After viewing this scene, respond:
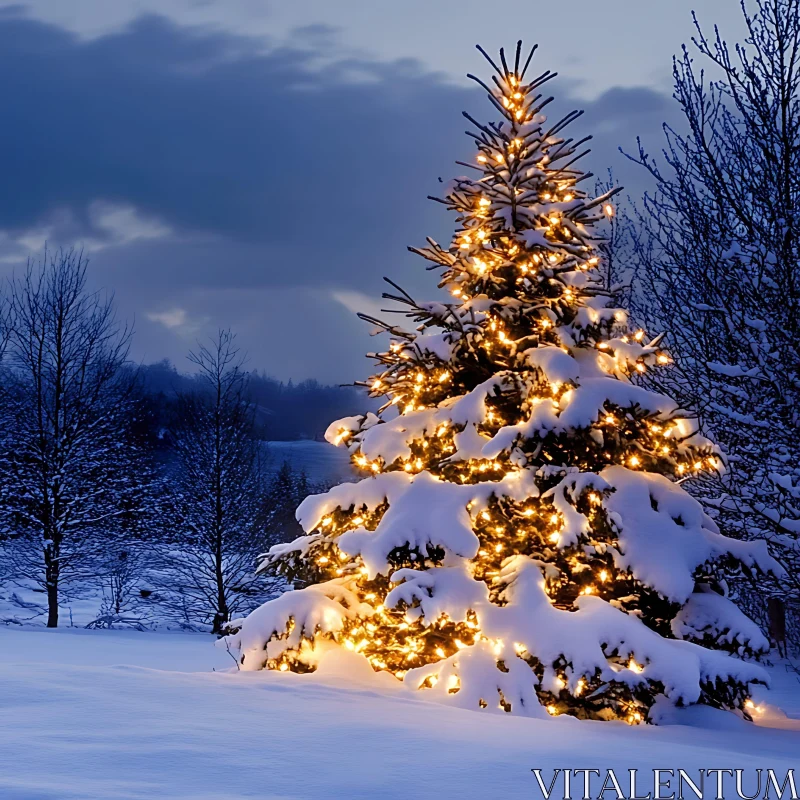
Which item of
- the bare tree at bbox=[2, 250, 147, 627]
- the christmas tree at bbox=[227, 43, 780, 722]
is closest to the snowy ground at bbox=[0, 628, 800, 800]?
the christmas tree at bbox=[227, 43, 780, 722]

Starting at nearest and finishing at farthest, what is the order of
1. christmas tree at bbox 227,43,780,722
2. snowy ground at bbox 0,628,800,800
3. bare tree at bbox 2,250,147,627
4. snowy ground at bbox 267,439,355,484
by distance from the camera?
1. snowy ground at bbox 0,628,800,800
2. christmas tree at bbox 227,43,780,722
3. bare tree at bbox 2,250,147,627
4. snowy ground at bbox 267,439,355,484

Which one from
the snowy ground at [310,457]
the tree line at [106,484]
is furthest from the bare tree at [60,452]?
the snowy ground at [310,457]

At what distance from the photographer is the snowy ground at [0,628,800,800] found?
9.54 ft

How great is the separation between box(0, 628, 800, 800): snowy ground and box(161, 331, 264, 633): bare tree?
1508cm

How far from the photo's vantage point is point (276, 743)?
354cm

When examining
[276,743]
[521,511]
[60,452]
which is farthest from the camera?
[60,452]

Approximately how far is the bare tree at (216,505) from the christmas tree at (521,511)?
13.3 metres

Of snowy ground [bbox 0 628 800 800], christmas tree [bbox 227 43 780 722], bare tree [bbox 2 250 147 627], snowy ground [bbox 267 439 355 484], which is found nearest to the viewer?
snowy ground [bbox 0 628 800 800]

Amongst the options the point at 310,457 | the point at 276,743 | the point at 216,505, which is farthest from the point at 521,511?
the point at 310,457

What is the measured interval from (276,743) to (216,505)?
56.5 feet

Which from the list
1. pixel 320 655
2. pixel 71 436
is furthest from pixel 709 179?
pixel 71 436

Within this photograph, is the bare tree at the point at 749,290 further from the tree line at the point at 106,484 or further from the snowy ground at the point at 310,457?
the snowy ground at the point at 310,457

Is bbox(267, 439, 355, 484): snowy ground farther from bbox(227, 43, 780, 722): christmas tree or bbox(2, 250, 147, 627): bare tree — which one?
bbox(227, 43, 780, 722): christmas tree

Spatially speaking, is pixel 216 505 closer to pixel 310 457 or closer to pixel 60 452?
pixel 60 452
